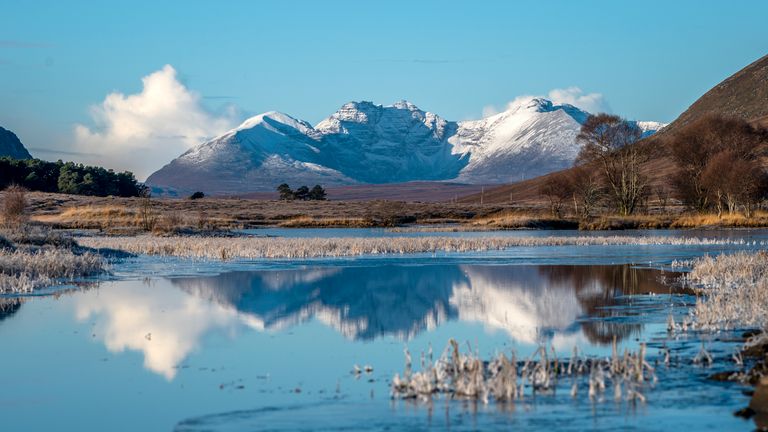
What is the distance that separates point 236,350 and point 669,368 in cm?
768

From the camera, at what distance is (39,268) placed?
31.0m

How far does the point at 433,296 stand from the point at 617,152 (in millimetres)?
65765

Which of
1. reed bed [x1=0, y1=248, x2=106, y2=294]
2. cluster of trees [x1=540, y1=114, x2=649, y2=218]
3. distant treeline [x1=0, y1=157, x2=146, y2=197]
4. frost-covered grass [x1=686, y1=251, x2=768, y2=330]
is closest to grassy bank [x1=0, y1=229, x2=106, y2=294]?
reed bed [x1=0, y1=248, x2=106, y2=294]

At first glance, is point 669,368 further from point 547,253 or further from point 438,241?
point 438,241

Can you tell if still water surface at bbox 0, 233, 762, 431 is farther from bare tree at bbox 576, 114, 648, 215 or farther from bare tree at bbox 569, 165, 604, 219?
bare tree at bbox 576, 114, 648, 215

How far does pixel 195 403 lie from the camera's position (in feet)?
42.4

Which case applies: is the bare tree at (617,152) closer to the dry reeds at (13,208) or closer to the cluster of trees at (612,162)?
the cluster of trees at (612,162)

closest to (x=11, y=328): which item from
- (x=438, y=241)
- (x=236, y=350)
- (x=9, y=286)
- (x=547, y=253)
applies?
(x=236, y=350)

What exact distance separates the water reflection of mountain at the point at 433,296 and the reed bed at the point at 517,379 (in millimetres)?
3892

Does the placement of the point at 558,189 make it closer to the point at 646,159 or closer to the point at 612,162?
the point at 612,162

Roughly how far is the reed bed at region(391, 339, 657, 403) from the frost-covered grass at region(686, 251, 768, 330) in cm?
317

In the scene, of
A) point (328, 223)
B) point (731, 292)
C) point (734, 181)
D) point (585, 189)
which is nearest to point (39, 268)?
point (731, 292)

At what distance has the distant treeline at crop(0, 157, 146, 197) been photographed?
129125 mm

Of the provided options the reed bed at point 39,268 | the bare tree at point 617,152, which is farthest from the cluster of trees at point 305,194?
the reed bed at point 39,268
